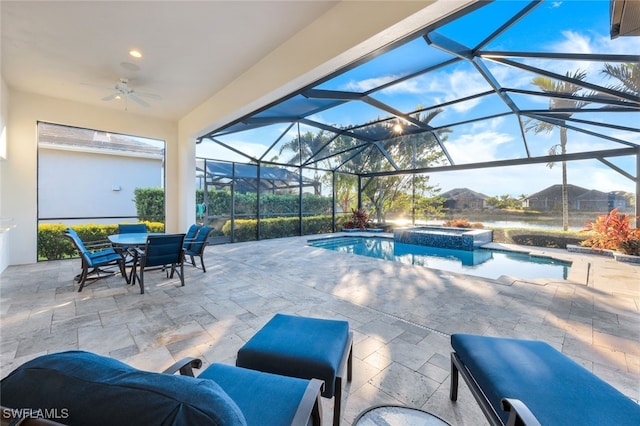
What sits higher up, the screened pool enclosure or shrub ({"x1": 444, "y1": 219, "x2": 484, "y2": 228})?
the screened pool enclosure

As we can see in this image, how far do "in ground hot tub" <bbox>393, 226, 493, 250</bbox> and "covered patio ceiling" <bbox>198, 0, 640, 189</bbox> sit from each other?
8.22ft

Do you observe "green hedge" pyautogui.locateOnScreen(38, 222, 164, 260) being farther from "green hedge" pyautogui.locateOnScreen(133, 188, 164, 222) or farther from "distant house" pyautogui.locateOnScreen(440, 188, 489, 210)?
"distant house" pyautogui.locateOnScreen(440, 188, 489, 210)

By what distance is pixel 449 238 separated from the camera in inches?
363

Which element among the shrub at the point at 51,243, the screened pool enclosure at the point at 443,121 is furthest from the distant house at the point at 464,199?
the shrub at the point at 51,243

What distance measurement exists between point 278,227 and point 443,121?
6.74 meters

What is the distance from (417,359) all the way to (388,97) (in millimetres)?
5405

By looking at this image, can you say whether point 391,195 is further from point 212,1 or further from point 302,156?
point 212,1

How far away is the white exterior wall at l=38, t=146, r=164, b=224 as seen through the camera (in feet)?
29.3

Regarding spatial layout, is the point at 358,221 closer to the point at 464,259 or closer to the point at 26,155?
the point at 464,259

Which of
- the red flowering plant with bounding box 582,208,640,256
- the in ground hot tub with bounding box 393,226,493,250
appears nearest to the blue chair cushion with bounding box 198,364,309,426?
the in ground hot tub with bounding box 393,226,493,250

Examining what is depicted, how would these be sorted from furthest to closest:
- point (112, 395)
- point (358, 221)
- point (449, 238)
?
1. point (358, 221)
2. point (449, 238)
3. point (112, 395)

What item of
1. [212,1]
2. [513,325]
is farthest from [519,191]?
[212,1]

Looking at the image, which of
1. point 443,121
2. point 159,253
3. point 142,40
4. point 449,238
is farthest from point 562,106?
point 159,253

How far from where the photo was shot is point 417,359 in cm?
229
